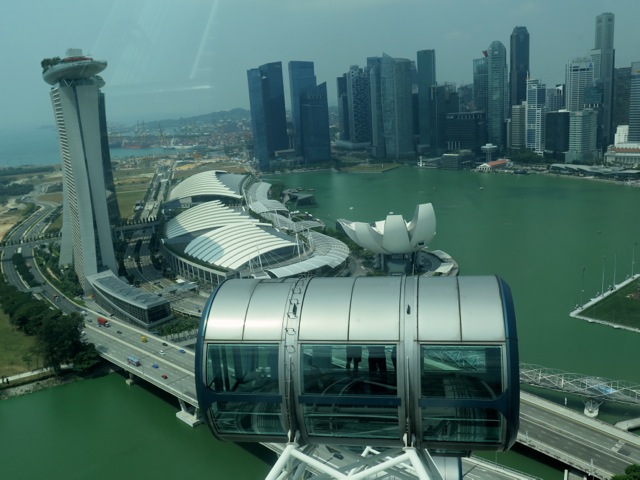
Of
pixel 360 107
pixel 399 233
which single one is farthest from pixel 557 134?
pixel 399 233

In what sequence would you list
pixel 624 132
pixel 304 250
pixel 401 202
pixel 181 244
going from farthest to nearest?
pixel 624 132
pixel 401 202
pixel 181 244
pixel 304 250

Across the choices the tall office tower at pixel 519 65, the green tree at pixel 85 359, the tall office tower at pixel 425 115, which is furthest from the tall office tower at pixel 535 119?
the green tree at pixel 85 359

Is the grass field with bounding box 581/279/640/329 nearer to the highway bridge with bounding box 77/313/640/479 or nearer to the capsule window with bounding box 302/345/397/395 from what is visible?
the highway bridge with bounding box 77/313/640/479

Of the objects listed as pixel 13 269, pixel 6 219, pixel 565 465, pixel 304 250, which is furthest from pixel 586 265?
pixel 6 219

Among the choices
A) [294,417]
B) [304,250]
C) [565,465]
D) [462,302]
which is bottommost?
[565,465]

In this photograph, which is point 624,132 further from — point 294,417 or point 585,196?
point 294,417

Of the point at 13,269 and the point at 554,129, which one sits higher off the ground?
the point at 554,129

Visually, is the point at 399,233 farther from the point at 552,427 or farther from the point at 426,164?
the point at 426,164
